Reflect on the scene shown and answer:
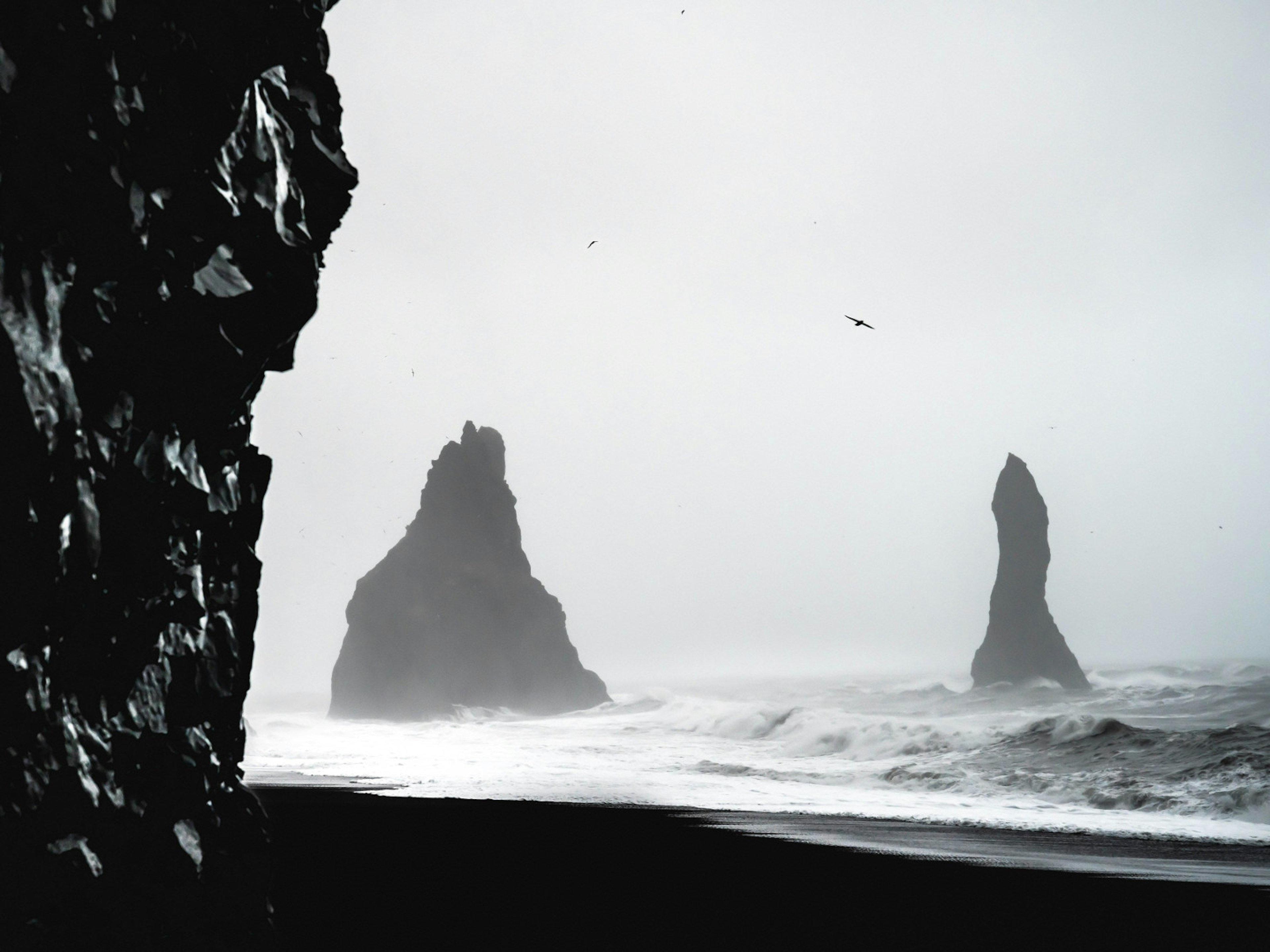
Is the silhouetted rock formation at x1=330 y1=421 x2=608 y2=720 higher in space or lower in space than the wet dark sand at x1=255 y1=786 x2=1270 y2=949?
higher

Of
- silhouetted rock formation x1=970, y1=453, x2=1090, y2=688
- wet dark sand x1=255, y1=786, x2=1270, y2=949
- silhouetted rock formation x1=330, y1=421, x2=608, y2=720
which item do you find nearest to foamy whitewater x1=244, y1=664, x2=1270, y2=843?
wet dark sand x1=255, y1=786, x2=1270, y2=949

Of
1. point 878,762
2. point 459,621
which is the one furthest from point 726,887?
point 459,621

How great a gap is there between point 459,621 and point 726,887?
5744 centimetres

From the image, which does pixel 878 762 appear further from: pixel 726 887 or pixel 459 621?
pixel 459 621

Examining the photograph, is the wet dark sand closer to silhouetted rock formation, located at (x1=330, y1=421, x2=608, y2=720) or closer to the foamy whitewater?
the foamy whitewater

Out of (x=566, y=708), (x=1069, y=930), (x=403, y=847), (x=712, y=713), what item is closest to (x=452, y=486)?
(x=566, y=708)

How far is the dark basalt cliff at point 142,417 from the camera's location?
357cm

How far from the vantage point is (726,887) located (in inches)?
328

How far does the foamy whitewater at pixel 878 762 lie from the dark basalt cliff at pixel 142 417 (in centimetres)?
1241

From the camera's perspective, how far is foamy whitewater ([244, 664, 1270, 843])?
1561cm

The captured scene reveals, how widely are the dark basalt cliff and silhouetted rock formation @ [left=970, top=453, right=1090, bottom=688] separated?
58510mm

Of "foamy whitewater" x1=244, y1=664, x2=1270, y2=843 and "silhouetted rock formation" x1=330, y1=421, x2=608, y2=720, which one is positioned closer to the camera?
"foamy whitewater" x1=244, y1=664, x2=1270, y2=843

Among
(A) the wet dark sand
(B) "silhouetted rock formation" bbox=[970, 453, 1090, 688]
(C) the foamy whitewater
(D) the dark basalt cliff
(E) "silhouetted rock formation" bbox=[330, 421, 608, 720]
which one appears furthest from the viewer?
(E) "silhouetted rock formation" bbox=[330, 421, 608, 720]

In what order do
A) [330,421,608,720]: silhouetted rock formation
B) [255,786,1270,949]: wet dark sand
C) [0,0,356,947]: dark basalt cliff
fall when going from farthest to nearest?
[330,421,608,720]: silhouetted rock formation → [255,786,1270,949]: wet dark sand → [0,0,356,947]: dark basalt cliff
